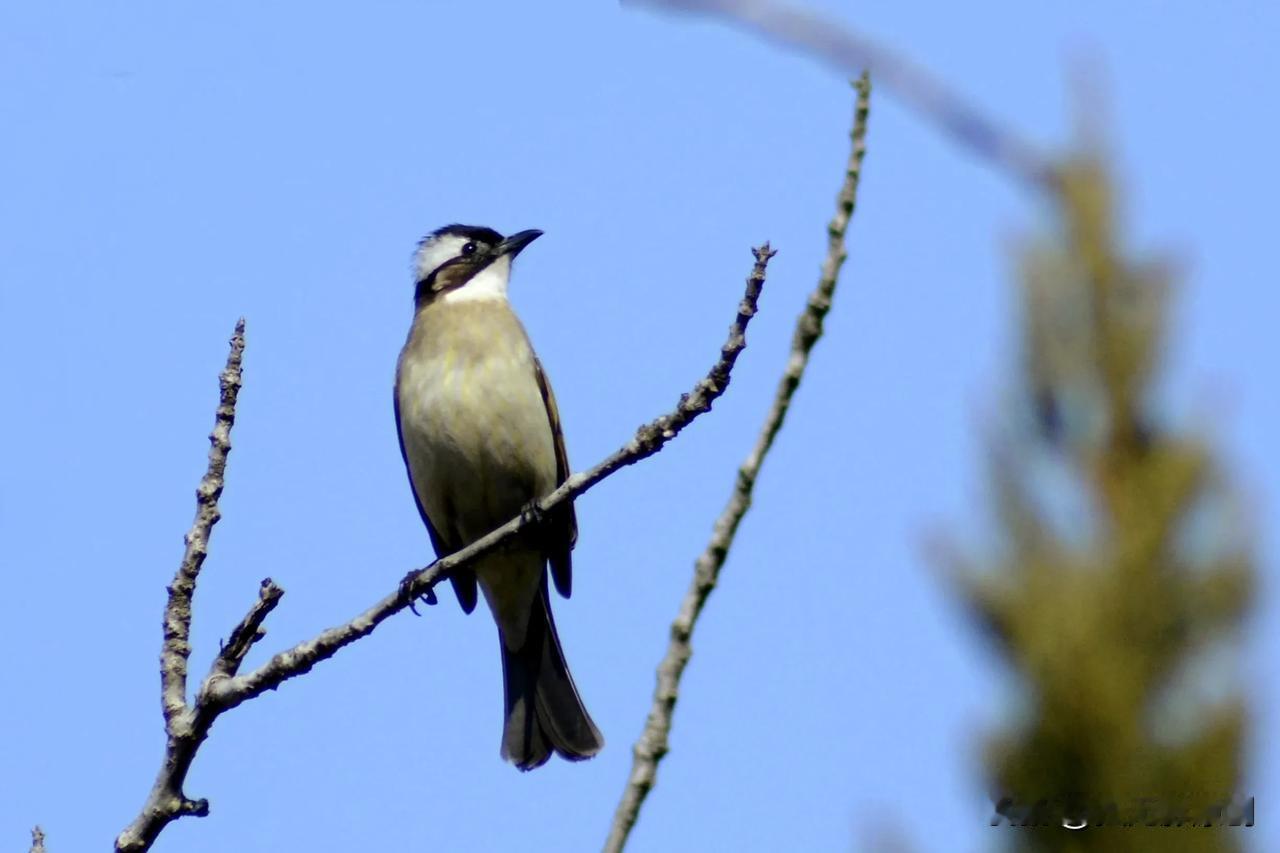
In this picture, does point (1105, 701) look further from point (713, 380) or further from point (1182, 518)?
point (713, 380)

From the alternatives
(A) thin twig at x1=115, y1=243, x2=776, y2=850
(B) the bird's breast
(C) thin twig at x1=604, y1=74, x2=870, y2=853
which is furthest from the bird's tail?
(C) thin twig at x1=604, y1=74, x2=870, y2=853

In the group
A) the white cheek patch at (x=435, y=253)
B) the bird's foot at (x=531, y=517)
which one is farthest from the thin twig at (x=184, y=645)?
the white cheek patch at (x=435, y=253)

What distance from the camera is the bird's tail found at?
33.5ft

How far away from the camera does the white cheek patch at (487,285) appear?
35.8 feet

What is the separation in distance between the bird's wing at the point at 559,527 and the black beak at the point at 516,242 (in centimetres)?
145

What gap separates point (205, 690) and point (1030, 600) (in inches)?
162

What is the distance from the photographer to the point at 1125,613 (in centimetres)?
185

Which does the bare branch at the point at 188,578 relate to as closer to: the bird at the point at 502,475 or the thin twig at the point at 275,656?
the thin twig at the point at 275,656

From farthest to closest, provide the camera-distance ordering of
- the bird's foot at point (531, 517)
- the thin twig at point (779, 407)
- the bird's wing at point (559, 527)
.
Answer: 1. the bird's wing at point (559, 527)
2. the bird's foot at point (531, 517)
3. the thin twig at point (779, 407)

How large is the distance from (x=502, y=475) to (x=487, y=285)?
77.1 inches

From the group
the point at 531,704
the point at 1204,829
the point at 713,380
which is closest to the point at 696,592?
the point at 1204,829

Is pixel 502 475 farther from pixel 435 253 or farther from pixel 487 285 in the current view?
pixel 435 253

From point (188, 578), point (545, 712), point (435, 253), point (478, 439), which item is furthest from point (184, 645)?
point (435, 253)

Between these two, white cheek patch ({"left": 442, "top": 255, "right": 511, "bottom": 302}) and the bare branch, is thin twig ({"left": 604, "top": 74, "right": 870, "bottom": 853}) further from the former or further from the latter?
white cheek patch ({"left": 442, "top": 255, "right": 511, "bottom": 302})
